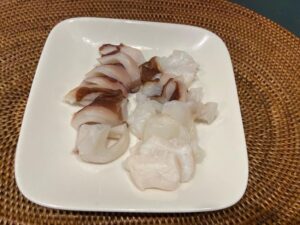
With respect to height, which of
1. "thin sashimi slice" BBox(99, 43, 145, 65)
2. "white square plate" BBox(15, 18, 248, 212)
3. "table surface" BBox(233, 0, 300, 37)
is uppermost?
"thin sashimi slice" BBox(99, 43, 145, 65)

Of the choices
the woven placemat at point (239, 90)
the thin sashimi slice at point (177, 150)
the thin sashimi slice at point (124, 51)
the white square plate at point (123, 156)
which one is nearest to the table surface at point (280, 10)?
the woven placemat at point (239, 90)

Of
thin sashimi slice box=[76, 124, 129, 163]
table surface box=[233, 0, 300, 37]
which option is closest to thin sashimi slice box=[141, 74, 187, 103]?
thin sashimi slice box=[76, 124, 129, 163]

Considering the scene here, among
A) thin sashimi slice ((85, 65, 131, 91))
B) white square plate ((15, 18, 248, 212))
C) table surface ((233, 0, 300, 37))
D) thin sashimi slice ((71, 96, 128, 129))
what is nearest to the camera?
white square plate ((15, 18, 248, 212))

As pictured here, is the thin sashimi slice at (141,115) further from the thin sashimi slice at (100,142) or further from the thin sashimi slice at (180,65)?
the thin sashimi slice at (180,65)

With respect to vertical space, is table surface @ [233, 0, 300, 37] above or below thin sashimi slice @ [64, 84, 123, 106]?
below

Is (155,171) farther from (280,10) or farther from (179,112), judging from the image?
(280,10)

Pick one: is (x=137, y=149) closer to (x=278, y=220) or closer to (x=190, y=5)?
(x=278, y=220)

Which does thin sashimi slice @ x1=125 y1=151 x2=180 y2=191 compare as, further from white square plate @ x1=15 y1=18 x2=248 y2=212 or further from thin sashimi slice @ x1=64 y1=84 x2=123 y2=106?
thin sashimi slice @ x1=64 y1=84 x2=123 y2=106

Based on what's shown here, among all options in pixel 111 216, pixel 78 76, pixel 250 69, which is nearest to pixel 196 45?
pixel 250 69
